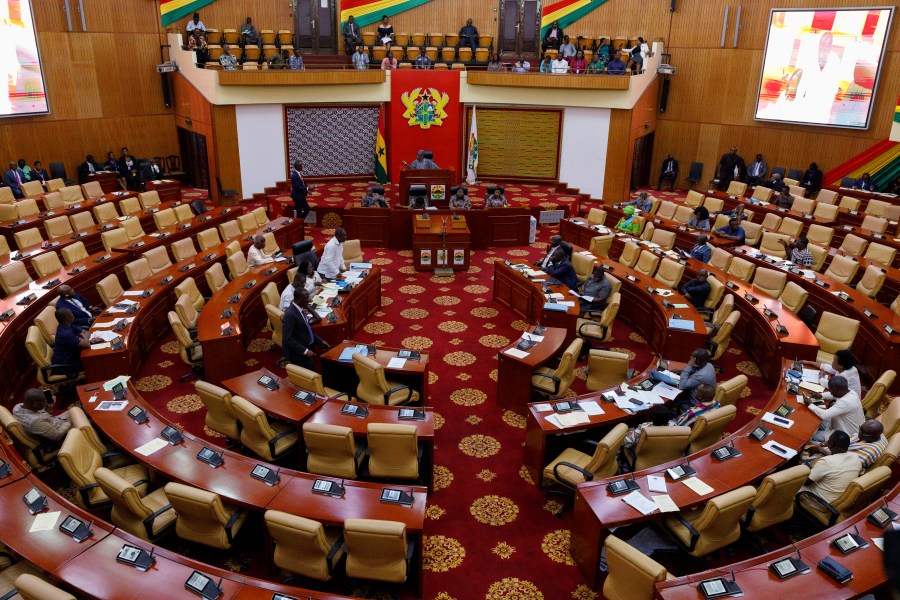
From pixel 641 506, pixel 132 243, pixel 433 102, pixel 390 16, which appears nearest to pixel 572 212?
pixel 433 102

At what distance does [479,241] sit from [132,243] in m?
6.75

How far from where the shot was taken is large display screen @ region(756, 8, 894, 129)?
16.2 m

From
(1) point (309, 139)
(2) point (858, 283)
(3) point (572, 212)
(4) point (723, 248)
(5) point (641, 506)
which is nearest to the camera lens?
(5) point (641, 506)

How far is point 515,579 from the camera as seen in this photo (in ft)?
17.7

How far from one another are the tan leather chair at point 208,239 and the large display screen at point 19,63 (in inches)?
336

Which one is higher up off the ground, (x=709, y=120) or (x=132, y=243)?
(x=709, y=120)

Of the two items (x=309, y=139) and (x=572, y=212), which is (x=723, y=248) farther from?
(x=309, y=139)

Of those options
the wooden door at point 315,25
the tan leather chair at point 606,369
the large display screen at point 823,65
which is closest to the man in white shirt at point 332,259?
the tan leather chair at point 606,369

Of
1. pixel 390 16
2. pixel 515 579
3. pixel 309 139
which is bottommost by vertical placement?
pixel 515 579

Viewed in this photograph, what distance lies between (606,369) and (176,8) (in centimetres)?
1688

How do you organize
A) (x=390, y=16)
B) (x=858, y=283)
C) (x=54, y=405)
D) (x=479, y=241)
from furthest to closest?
(x=390, y=16)
(x=479, y=241)
(x=858, y=283)
(x=54, y=405)

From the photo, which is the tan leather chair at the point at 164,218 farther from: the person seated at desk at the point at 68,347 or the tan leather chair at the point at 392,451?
the tan leather chair at the point at 392,451

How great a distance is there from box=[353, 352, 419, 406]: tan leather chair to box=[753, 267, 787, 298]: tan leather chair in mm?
5960

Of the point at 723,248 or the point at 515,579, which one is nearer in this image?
the point at 515,579
